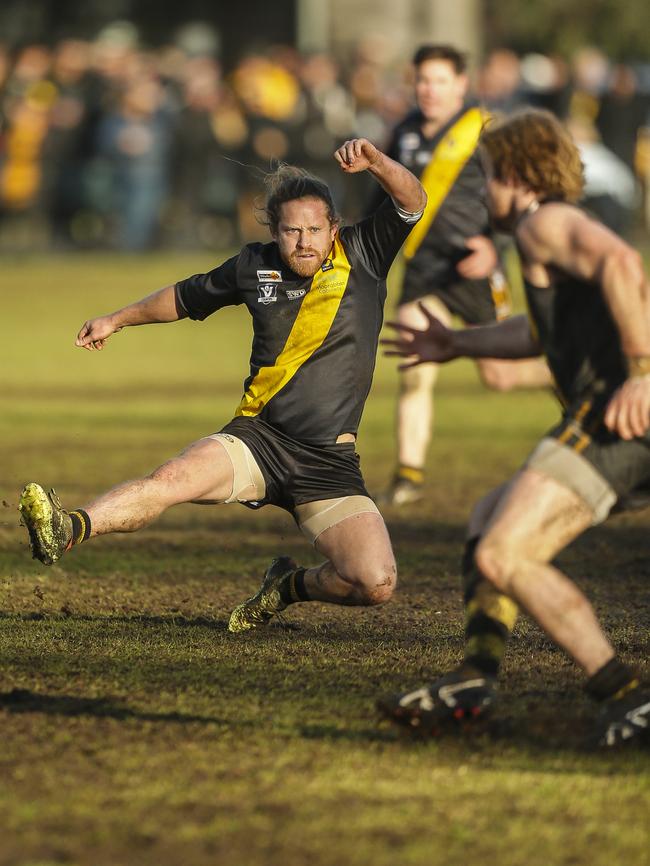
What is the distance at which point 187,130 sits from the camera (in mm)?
27250

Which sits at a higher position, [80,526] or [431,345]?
[431,345]

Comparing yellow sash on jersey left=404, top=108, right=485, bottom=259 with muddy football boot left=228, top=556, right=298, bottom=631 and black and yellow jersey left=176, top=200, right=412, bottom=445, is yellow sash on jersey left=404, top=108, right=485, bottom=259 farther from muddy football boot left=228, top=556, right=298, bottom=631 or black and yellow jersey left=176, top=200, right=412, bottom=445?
muddy football boot left=228, top=556, right=298, bottom=631

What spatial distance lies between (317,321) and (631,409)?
191cm

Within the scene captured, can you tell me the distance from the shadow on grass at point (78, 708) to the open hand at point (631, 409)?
1.58m

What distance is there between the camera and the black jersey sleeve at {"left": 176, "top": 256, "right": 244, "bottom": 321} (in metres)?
6.82

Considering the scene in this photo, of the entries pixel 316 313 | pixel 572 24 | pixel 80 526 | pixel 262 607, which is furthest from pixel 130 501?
pixel 572 24

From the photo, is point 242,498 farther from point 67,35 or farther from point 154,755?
point 67,35

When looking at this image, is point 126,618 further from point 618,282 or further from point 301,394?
point 618,282

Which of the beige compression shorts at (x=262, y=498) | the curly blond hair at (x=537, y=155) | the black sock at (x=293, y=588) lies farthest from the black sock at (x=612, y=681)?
the black sock at (x=293, y=588)

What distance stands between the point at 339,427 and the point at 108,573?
194cm

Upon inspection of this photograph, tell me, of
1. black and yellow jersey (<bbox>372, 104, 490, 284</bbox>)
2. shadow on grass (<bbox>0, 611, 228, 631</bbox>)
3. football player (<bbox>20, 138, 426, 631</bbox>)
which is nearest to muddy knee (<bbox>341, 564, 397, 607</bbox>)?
football player (<bbox>20, 138, 426, 631</bbox>)

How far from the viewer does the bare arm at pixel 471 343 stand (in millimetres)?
5773

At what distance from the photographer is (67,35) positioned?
4200cm

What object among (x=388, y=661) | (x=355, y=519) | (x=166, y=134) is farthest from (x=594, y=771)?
(x=166, y=134)
